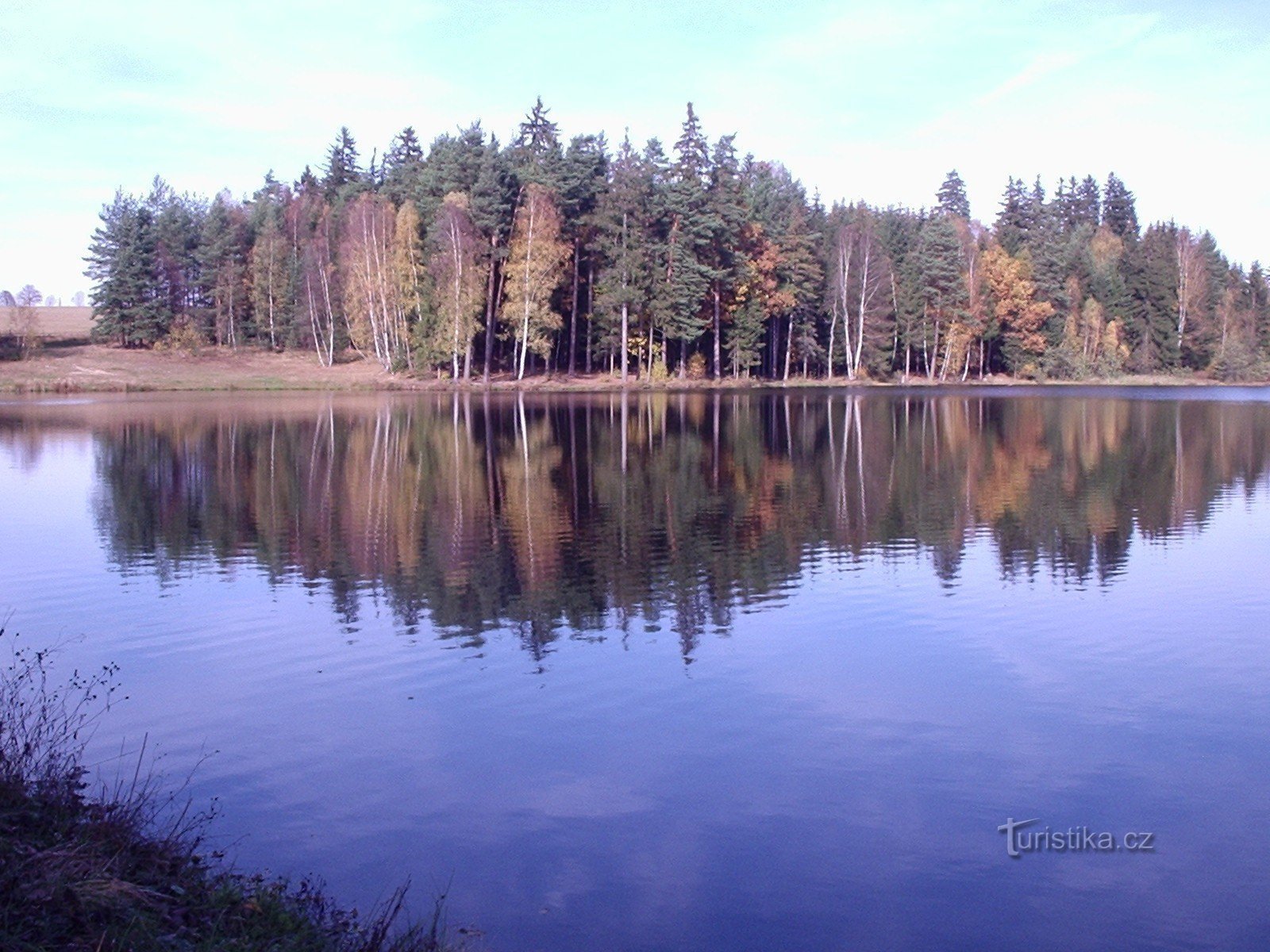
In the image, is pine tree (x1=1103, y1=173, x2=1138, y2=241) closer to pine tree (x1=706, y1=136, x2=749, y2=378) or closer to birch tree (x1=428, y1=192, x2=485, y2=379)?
pine tree (x1=706, y1=136, x2=749, y2=378)

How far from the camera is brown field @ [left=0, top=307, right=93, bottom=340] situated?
273ft

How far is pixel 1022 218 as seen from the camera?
10331 cm

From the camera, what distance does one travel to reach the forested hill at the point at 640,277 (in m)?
70.9

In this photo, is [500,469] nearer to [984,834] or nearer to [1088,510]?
[1088,510]

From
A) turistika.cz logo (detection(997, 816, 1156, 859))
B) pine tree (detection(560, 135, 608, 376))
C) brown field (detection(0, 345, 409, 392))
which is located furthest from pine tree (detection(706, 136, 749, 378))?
turistika.cz logo (detection(997, 816, 1156, 859))

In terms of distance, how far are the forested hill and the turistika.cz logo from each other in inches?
2438

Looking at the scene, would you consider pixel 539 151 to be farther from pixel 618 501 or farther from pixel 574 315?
pixel 618 501

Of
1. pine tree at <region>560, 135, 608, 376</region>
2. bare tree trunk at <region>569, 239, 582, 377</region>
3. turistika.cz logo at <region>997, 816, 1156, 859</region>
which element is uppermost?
pine tree at <region>560, 135, 608, 376</region>

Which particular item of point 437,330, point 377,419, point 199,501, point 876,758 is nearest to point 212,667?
point 876,758

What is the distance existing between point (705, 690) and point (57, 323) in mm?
111640

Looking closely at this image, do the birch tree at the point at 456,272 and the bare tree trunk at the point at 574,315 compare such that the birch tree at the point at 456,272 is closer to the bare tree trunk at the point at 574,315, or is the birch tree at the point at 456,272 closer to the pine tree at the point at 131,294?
the bare tree trunk at the point at 574,315

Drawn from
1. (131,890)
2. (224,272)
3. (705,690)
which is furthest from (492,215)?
(131,890)

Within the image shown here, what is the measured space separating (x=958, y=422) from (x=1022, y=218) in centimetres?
6440

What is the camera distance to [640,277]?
71000mm
